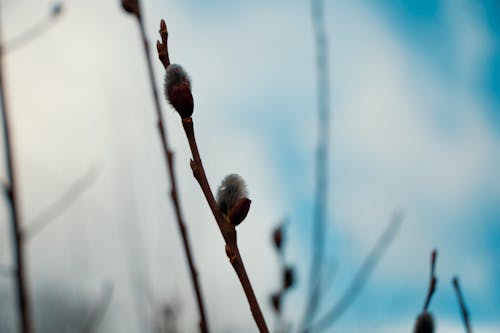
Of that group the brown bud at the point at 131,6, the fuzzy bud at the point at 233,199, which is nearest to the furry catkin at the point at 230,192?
the fuzzy bud at the point at 233,199

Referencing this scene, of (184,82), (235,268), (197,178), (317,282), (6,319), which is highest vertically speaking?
(184,82)

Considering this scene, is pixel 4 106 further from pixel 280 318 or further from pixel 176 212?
pixel 280 318

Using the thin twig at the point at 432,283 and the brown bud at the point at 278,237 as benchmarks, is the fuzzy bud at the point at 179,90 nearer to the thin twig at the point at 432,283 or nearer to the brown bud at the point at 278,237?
the thin twig at the point at 432,283

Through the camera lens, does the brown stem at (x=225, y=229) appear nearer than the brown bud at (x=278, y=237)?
Yes

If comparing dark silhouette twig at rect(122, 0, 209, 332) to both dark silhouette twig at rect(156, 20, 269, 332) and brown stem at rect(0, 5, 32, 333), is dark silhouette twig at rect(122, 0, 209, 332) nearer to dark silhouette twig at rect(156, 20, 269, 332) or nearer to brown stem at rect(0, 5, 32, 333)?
dark silhouette twig at rect(156, 20, 269, 332)

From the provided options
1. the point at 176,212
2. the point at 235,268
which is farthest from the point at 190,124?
the point at 176,212

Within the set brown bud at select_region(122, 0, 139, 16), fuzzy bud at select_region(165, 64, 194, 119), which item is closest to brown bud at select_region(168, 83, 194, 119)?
fuzzy bud at select_region(165, 64, 194, 119)

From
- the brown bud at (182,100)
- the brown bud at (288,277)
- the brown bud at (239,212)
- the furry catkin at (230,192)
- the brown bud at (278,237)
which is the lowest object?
the brown bud at (288,277)
